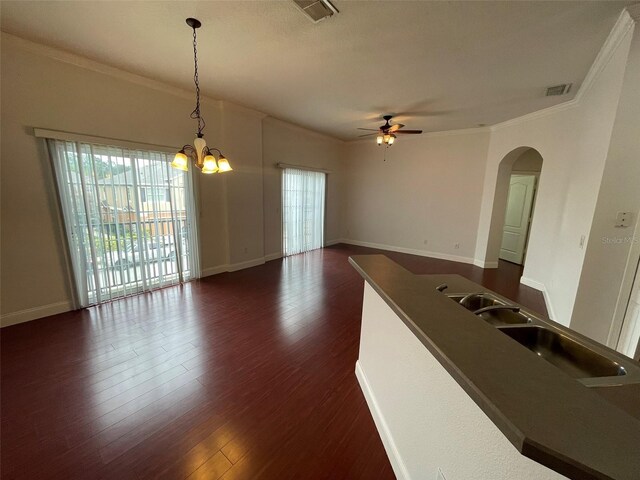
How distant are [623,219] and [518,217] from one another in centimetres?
430

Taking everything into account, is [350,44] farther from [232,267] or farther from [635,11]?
[232,267]

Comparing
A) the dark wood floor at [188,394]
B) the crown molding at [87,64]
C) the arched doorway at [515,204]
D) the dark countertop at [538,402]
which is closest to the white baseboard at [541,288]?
the arched doorway at [515,204]

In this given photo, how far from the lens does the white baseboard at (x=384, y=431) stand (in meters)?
1.37

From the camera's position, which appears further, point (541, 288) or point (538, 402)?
point (541, 288)

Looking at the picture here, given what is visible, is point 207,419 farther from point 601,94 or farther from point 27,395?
point 601,94

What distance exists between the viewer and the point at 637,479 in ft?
1.41

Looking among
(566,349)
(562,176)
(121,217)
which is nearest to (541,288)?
(562,176)

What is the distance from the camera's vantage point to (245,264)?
16.5 ft

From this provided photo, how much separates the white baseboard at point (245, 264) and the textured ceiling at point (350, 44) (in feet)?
9.18

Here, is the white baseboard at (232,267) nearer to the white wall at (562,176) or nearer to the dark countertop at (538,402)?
the dark countertop at (538,402)

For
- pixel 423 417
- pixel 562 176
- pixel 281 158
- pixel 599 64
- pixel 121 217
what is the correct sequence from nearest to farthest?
pixel 423 417, pixel 599 64, pixel 121 217, pixel 562 176, pixel 281 158

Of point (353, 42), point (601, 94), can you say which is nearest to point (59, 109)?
point (353, 42)

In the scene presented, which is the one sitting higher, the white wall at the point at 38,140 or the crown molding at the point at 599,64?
the crown molding at the point at 599,64

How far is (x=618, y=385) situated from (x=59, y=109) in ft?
15.1
